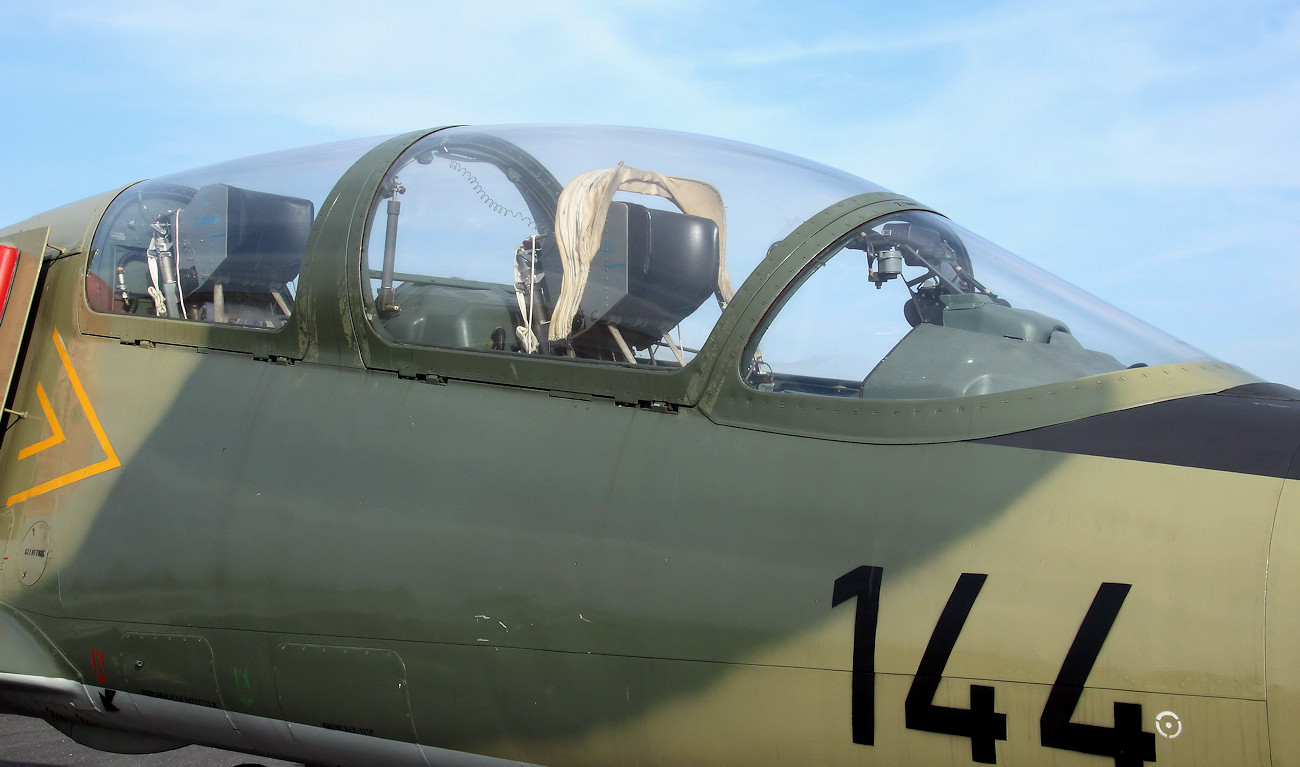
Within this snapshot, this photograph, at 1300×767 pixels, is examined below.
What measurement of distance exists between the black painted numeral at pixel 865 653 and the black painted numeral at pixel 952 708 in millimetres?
94

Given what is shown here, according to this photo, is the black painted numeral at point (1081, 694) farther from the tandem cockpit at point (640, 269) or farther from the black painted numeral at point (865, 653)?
the tandem cockpit at point (640, 269)

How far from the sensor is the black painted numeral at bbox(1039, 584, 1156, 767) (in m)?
2.20

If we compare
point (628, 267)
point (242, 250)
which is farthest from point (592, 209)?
point (242, 250)

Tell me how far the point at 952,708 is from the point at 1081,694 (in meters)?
0.29

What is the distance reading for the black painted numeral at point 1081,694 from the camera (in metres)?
2.20

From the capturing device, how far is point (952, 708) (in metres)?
2.33

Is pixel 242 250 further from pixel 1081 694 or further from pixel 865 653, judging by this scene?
pixel 1081 694

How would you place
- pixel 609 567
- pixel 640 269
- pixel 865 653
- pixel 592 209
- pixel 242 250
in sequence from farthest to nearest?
pixel 242 250 → pixel 592 209 → pixel 640 269 → pixel 609 567 → pixel 865 653

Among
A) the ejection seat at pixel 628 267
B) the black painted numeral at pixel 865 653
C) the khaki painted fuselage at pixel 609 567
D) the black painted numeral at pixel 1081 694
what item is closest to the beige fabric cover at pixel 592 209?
the ejection seat at pixel 628 267

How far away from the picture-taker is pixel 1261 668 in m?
2.11

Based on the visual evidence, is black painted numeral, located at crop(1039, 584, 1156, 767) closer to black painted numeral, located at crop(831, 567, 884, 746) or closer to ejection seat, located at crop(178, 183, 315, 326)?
black painted numeral, located at crop(831, 567, 884, 746)

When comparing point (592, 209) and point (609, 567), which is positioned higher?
point (592, 209)

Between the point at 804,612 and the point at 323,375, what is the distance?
6.25ft

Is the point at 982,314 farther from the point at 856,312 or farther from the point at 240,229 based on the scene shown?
the point at 240,229
